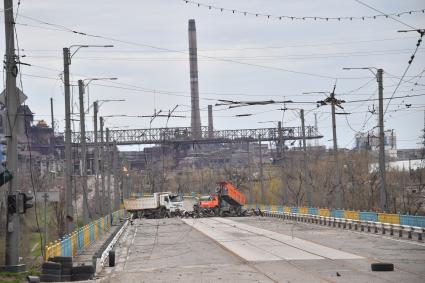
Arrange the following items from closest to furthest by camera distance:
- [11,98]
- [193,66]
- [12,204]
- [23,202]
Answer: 1. [12,204]
2. [23,202]
3. [11,98]
4. [193,66]

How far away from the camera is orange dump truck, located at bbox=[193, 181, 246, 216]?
91.3m

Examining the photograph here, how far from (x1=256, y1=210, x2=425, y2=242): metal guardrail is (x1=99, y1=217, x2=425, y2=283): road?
123 cm

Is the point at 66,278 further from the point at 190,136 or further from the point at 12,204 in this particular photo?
the point at 190,136

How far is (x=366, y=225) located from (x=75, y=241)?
69.5 ft

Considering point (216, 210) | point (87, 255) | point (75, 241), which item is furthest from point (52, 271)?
point (216, 210)

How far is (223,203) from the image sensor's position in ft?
308

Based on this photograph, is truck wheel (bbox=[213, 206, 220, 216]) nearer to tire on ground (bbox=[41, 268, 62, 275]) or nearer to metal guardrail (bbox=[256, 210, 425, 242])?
metal guardrail (bbox=[256, 210, 425, 242])

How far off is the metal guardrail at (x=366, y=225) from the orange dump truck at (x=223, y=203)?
1331 centimetres

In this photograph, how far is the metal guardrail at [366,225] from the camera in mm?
42981

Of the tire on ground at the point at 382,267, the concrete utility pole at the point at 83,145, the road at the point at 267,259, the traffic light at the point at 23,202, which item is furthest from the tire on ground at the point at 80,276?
the concrete utility pole at the point at 83,145

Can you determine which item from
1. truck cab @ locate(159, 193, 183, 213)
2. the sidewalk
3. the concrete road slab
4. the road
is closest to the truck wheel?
truck cab @ locate(159, 193, 183, 213)

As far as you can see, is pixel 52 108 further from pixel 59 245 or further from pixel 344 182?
pixel 59 245

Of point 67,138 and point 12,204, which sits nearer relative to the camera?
point 12,204

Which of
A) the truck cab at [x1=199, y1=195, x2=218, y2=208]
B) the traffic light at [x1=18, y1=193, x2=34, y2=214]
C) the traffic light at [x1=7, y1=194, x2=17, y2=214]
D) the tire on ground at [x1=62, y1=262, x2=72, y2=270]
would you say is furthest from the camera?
the truck cab at [x1=199, y1=195, x2=218, y2=208]
